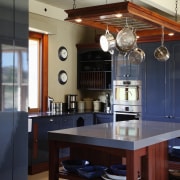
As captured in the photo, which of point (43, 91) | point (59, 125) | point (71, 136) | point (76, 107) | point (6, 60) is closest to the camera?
point (71, 136)

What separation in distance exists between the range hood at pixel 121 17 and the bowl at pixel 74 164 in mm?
1432

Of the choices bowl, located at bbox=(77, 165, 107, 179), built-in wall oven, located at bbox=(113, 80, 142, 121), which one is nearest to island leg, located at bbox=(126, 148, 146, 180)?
bowl, located at bbox=(77, 165, 107, 179)

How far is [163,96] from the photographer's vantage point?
627 centimetres

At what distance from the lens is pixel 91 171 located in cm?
305

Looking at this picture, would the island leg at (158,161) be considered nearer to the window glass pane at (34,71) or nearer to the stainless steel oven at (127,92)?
the stainless steel oven at (127,92)

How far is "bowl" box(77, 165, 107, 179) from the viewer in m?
2.96

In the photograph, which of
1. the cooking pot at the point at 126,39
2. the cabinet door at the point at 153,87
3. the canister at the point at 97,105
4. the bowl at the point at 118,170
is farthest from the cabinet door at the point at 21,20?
the canister at the point at 97,105

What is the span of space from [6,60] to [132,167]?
4.97 ft

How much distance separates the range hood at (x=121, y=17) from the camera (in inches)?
128

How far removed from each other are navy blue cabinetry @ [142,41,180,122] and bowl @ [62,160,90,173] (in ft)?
10.7

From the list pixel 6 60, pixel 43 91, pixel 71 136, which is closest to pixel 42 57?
pixel 43 91

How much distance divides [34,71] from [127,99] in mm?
1865

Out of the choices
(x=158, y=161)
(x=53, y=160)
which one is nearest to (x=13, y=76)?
(x=53, y=160)

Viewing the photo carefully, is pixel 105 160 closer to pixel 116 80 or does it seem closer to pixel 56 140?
pixel 56 140
